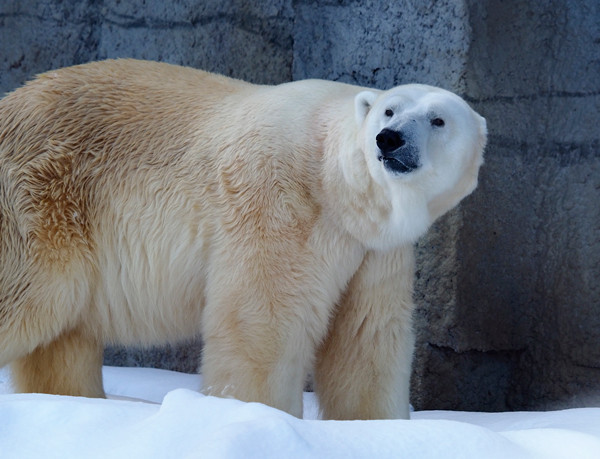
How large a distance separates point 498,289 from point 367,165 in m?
1.29

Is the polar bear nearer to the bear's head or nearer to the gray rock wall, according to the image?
the bear's head

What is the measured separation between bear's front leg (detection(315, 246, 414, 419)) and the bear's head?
0.76 feet

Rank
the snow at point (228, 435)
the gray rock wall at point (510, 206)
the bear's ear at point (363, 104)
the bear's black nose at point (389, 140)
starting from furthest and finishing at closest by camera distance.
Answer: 1. the gray rock wall at point (510, 206)
2. the bear's ear at point (363, 104)
3. the bear's black nose at point (389, 140)
4. the snow at point (228, 435)

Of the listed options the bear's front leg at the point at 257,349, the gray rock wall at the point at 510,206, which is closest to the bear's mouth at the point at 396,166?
the bear's front leg at the point at 257,349

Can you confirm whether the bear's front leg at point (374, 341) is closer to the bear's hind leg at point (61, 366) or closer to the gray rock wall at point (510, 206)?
the gray rock wall at point (510, 206)

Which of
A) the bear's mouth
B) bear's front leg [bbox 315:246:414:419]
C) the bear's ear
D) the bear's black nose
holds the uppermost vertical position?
the bear's ear

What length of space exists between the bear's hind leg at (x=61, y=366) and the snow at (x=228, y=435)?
4.22ft

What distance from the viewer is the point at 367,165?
110 inches

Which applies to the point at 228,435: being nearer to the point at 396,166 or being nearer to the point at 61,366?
the point at 396,166

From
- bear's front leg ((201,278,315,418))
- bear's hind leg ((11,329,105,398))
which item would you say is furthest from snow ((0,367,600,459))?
bear's hind leg ((11,329,105,398))

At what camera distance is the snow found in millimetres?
1670

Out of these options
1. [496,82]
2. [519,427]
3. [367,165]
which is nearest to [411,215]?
[367,165]

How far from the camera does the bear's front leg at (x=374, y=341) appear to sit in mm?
3008

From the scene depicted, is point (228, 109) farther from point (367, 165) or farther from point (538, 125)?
point (538, 125)
